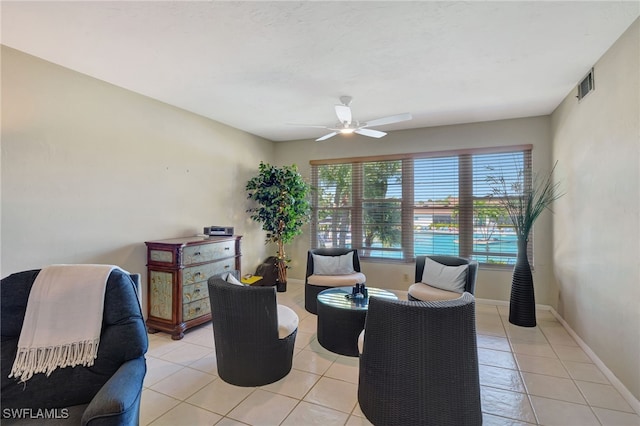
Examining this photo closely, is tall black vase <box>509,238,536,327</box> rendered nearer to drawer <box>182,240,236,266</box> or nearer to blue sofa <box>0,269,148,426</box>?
drawer <box>182,240,236,266</box>

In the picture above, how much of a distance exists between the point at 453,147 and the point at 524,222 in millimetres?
1486

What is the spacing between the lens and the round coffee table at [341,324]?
9.20ft

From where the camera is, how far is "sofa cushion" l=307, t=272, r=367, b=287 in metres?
3.95

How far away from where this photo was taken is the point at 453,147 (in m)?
4.57

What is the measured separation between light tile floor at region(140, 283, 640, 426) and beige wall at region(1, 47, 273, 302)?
51.4 inches

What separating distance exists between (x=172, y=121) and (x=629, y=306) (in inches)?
187

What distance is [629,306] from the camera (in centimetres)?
220

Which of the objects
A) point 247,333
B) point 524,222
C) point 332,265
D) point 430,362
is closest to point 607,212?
point 524,222

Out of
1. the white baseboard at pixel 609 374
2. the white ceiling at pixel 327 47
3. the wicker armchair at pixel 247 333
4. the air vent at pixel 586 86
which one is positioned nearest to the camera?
the white ceiling at pixel 327 47

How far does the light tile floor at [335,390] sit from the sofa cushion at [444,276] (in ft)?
2.05

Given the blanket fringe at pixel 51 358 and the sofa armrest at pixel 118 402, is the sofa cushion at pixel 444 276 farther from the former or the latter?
the blanket fringe at pixel 51 358

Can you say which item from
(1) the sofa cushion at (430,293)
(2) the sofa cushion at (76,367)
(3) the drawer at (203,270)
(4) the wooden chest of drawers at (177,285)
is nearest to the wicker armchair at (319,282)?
(1) the sofa cushion at (430,293)

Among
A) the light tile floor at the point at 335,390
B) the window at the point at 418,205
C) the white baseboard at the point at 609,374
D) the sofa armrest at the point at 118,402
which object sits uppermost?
the window at the point at 418,205

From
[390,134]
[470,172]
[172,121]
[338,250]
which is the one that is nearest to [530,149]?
[470,172]
